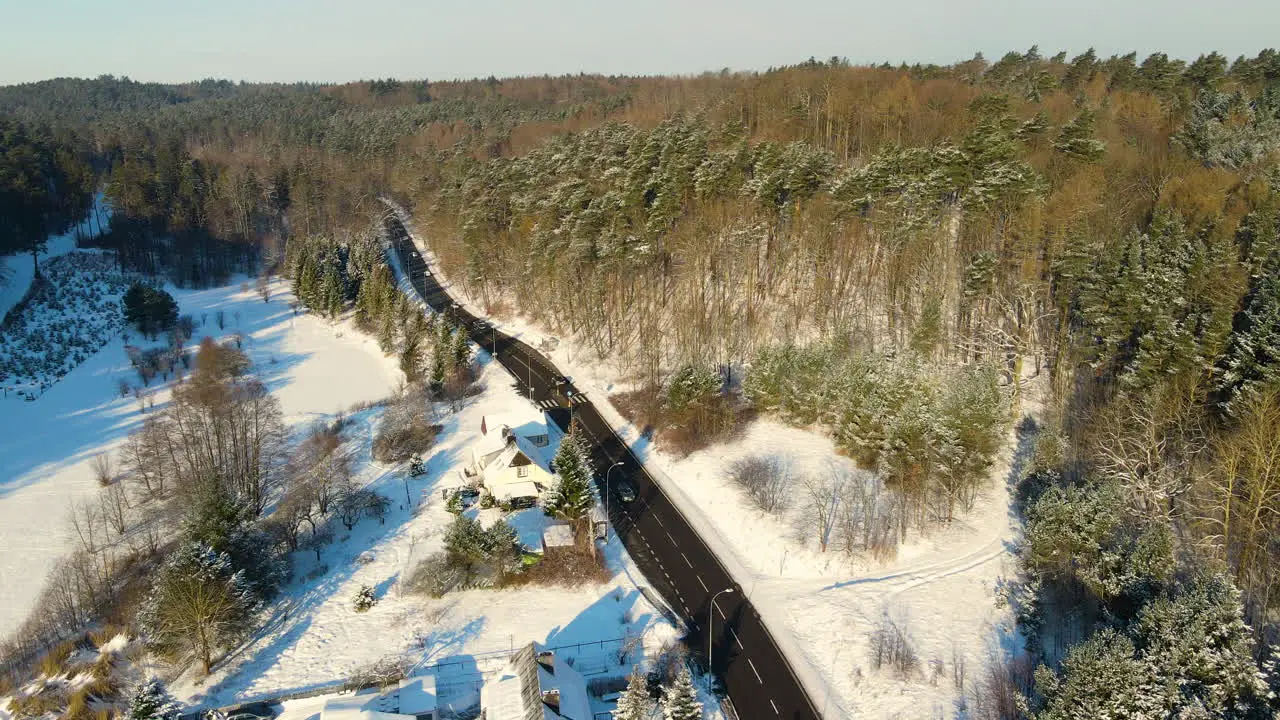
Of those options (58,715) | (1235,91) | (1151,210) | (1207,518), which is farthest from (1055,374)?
(58,715)

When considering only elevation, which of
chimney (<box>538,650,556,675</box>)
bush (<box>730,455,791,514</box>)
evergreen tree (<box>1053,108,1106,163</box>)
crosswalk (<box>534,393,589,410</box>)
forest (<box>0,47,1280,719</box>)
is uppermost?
evergreen tree (<box>1053,108,1106,163</box>)

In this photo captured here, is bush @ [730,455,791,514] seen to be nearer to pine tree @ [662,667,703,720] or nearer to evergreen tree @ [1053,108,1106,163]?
pine tree @ [662,667,703,720]

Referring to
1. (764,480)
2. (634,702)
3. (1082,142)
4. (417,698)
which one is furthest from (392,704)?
(1082,142)

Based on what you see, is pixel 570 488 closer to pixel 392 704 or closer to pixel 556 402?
pixel 392 704

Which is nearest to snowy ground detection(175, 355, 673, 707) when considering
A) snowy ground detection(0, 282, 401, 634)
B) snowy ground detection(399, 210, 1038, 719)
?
snowy ground detection(399, 210, 1038, 719)

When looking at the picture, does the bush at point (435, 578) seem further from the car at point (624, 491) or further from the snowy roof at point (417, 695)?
the car at point (624, 491)

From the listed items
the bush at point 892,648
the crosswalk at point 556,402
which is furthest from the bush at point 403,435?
the bush at point 892,648
